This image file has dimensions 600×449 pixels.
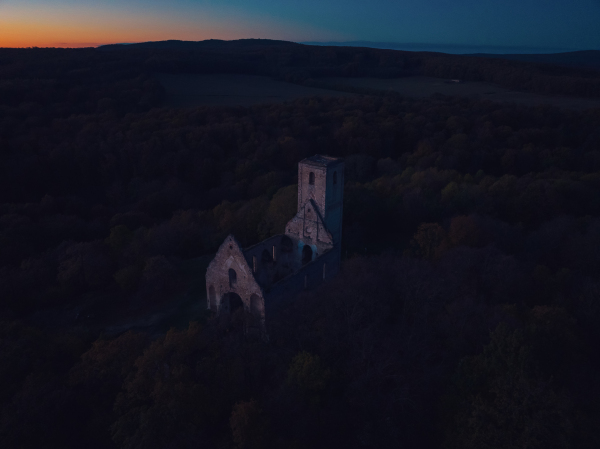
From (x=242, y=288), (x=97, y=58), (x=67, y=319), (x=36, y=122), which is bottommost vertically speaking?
(x=67, y=319)

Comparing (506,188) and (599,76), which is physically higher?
(599,76)

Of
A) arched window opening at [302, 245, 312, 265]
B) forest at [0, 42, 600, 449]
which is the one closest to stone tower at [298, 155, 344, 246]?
arched window opening at [302, 245, 312, 265]

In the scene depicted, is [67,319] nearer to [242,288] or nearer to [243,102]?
[242,288]

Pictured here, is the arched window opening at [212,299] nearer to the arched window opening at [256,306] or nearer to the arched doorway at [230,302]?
the arched doorway at [230,302]

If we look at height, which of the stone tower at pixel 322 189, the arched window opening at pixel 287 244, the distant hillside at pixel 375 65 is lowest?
the arched window opening at pixel 287 244

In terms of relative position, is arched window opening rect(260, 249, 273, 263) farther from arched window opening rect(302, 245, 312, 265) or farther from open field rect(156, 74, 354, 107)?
open field rect(156, 74, 354, 107)

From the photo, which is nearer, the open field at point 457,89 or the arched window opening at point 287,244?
the arched window opening at point 287,244

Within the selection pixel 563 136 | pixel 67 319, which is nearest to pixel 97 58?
pixel 67 319

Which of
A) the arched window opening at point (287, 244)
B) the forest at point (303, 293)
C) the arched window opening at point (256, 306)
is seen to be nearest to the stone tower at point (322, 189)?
the arched window opening at point (287, 244)
